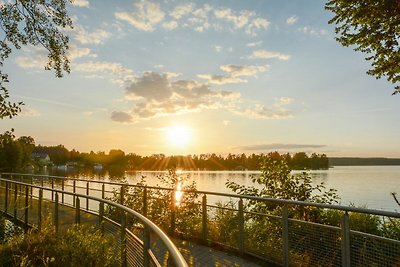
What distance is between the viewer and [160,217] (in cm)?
1200

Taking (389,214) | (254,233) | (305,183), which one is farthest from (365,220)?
(389,214)

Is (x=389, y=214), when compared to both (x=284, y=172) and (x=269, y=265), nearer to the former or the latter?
(x=269, y=265)

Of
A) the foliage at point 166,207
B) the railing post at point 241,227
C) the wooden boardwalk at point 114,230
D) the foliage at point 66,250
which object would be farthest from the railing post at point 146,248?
the foliage at point 166,207

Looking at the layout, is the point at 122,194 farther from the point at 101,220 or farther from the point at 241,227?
the point at 241,227

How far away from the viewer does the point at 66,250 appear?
6.95 meters

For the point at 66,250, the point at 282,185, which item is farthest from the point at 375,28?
the point at 66,250

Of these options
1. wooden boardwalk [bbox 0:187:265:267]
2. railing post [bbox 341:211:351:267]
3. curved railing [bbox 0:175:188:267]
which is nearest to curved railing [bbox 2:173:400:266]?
railing post [bbox 341:211:351:267]

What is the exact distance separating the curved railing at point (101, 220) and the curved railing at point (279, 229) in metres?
1.21

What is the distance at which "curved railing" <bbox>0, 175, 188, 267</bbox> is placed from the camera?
4430 mm

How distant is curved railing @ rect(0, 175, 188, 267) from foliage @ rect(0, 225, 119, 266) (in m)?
0.25

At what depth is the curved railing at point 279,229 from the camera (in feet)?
20.1

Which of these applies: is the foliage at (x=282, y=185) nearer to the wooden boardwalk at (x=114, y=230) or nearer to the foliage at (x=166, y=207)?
the foliage at (x=166, y=207)

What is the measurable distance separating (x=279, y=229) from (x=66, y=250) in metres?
3.98

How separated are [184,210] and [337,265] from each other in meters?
5.19
